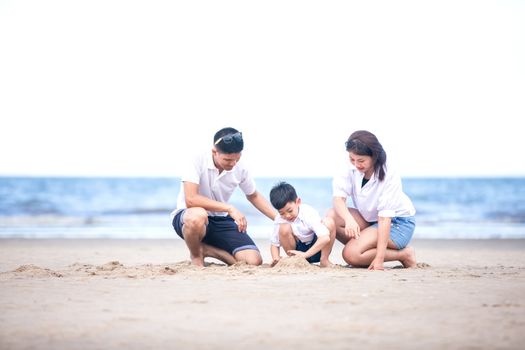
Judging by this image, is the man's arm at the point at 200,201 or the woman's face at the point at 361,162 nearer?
the woman's face at the point at 361,162

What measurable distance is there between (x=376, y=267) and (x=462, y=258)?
8.69 ft

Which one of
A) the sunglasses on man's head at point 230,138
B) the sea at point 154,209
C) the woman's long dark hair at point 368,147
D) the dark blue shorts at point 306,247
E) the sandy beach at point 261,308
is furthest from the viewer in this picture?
the sea at point 154,209

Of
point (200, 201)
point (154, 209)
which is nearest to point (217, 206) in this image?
point (200, 201)

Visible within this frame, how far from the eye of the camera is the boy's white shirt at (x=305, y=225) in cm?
559

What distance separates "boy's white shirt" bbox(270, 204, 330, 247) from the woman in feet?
0.65

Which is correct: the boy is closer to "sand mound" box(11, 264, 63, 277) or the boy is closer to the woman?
the woman

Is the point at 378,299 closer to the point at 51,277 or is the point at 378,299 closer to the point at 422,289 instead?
the point at 422,289

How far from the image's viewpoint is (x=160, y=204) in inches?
949

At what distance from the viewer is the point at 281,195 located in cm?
549

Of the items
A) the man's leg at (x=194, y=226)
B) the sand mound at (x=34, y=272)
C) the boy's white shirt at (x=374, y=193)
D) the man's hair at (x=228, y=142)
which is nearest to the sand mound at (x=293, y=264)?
the boy's white shirt at (x=374, y=193)

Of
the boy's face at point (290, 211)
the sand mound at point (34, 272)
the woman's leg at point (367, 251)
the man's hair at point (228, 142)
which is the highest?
the man's hair at point (228, 142)

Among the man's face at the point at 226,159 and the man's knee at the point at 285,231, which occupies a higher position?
the man's face at the point at 226,159

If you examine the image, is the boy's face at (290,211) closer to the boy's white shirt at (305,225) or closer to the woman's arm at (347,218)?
the boy's white shirt at (305,225)

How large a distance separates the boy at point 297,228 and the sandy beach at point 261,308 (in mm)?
242
